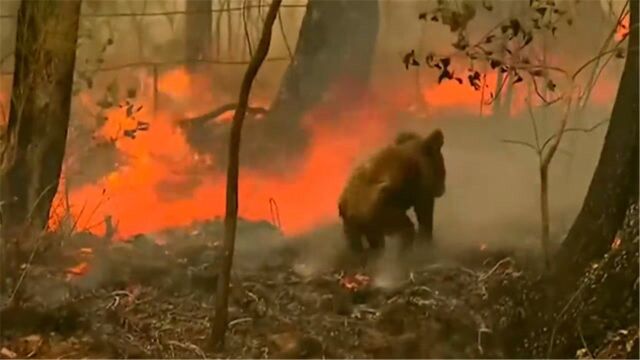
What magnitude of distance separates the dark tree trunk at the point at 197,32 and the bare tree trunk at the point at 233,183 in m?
0.09

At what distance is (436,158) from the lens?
162 centimetres

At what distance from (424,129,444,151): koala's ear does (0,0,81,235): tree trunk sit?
0.63 metres

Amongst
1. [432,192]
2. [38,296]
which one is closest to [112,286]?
[38,296]

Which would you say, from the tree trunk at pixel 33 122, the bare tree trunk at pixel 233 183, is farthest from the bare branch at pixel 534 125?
the tree trunk at pixel 33 122

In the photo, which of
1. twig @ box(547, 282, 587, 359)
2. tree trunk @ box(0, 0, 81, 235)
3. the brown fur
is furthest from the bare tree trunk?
twig @ box(547, 282, 587, 359)

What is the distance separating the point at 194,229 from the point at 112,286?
17 centimetres

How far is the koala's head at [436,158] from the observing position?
1619mm

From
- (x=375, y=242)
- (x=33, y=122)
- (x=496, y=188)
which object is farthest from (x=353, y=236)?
(x=33, y=122)

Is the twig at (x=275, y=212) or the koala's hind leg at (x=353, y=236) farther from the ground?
the twig at (x=275, y=212)

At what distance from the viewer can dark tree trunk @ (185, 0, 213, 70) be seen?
1598 millimetres

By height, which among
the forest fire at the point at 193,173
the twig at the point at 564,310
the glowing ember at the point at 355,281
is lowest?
the twig at the point at 564,310

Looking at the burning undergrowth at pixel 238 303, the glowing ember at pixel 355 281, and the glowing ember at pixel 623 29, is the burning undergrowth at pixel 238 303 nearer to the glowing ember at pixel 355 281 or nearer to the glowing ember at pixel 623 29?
the glowing ember at pixel 355 281

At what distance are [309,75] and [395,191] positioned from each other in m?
0.25

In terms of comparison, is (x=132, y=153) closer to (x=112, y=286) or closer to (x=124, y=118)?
(x=124, y=118)
